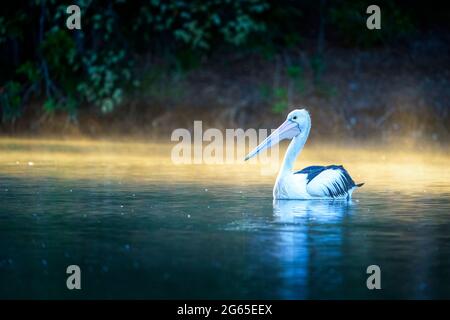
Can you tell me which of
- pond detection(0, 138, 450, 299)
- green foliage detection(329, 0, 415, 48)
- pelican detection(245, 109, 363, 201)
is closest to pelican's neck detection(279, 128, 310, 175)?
pelican detection(245, 109, 363, 201)

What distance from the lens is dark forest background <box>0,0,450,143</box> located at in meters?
25.1

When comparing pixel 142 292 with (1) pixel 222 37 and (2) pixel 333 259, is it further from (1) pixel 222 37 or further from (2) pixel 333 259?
(1) pixel 222 37

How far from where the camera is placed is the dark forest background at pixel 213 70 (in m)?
25.1

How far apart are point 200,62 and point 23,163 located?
1004 centimetres

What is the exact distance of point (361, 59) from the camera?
2777cm

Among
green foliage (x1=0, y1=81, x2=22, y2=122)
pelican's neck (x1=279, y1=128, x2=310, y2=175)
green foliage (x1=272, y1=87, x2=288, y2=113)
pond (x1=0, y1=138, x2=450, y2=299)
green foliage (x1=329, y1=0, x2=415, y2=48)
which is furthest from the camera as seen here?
green foliage (x1=329, y1=0, x2=415, y2=48)

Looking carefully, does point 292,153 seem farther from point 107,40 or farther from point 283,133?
point 107,40

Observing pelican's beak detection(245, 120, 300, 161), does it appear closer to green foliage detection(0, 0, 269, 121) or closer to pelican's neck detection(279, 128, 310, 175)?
pelican's neck detection(279, 128, 310, 175)

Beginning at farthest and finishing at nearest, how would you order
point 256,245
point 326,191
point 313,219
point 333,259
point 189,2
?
point 189,2 → point 326,191 → point 313,219 → point 256,245 → point 333,259

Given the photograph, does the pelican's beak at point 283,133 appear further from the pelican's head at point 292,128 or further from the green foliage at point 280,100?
the green foliage at point 280,100

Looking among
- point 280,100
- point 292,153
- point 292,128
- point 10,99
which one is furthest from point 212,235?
point 10,99

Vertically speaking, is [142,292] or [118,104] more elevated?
[118,104]

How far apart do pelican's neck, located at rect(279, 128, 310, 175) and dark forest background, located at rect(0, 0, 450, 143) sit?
10.9 metres
